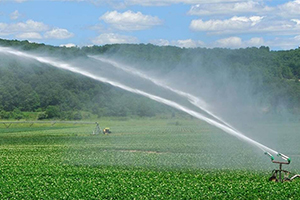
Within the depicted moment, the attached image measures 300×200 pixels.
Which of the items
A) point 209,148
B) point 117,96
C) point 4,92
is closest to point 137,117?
point 117,96

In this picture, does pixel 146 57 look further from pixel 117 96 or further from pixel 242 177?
pixel 242 177

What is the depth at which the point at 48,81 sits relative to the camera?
251ft

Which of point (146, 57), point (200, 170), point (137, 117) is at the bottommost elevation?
point (137, 117)

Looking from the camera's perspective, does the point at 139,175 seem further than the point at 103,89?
No

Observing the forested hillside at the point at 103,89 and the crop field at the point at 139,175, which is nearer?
the crop field at the point at 139,175

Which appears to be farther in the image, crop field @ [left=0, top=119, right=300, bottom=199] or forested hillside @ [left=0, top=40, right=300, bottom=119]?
forested hillside @ [left=0, top=40, right=300, bottom=119]

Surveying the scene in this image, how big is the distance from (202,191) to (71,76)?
64718mm

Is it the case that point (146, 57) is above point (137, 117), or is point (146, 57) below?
above

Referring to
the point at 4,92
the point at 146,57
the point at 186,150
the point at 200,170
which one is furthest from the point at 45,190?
the point at 4,92

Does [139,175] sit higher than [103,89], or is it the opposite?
[139,175]

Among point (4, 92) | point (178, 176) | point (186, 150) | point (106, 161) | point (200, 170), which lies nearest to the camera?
point (178, 176)

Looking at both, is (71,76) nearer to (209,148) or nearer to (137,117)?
(137,117)

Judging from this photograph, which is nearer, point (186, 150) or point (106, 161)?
point (106, 161)

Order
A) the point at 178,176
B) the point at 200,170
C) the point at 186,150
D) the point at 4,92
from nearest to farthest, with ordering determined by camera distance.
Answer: the point at 178,176 → the point at 200,170 → the point at 186,150 → the point at 4,92
